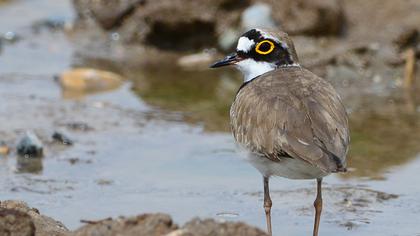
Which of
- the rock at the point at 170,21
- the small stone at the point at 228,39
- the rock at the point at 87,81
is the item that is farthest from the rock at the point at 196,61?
the rock at the point at 87,81

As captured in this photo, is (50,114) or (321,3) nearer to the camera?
(50,114)

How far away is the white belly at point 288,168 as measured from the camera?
5.65m

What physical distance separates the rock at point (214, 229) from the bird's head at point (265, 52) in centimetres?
243

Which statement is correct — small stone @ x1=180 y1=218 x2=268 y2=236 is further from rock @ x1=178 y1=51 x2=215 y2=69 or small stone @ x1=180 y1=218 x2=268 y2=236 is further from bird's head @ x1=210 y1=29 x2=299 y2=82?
rock @ x1=178 y1=51 x2=215 y2=69

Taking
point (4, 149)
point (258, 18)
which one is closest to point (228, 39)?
point (258, 18)

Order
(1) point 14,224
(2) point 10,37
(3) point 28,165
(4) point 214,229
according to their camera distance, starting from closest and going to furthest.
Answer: (4) point 214,229
(1) point 14,224
(3) point 28,165
(2) point 10,37

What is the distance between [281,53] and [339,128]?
1.18 metres

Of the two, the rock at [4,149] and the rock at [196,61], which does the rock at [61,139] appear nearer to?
the rock at [4,149]

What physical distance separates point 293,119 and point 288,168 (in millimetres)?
293

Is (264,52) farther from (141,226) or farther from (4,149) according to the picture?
(4,149)

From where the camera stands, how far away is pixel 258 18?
37.1ft

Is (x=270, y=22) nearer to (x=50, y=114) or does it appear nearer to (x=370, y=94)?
(x=370, y=94)

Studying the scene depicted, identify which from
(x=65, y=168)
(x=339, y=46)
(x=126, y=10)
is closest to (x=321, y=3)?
(x=339, y=46)

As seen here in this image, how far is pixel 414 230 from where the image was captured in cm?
638
